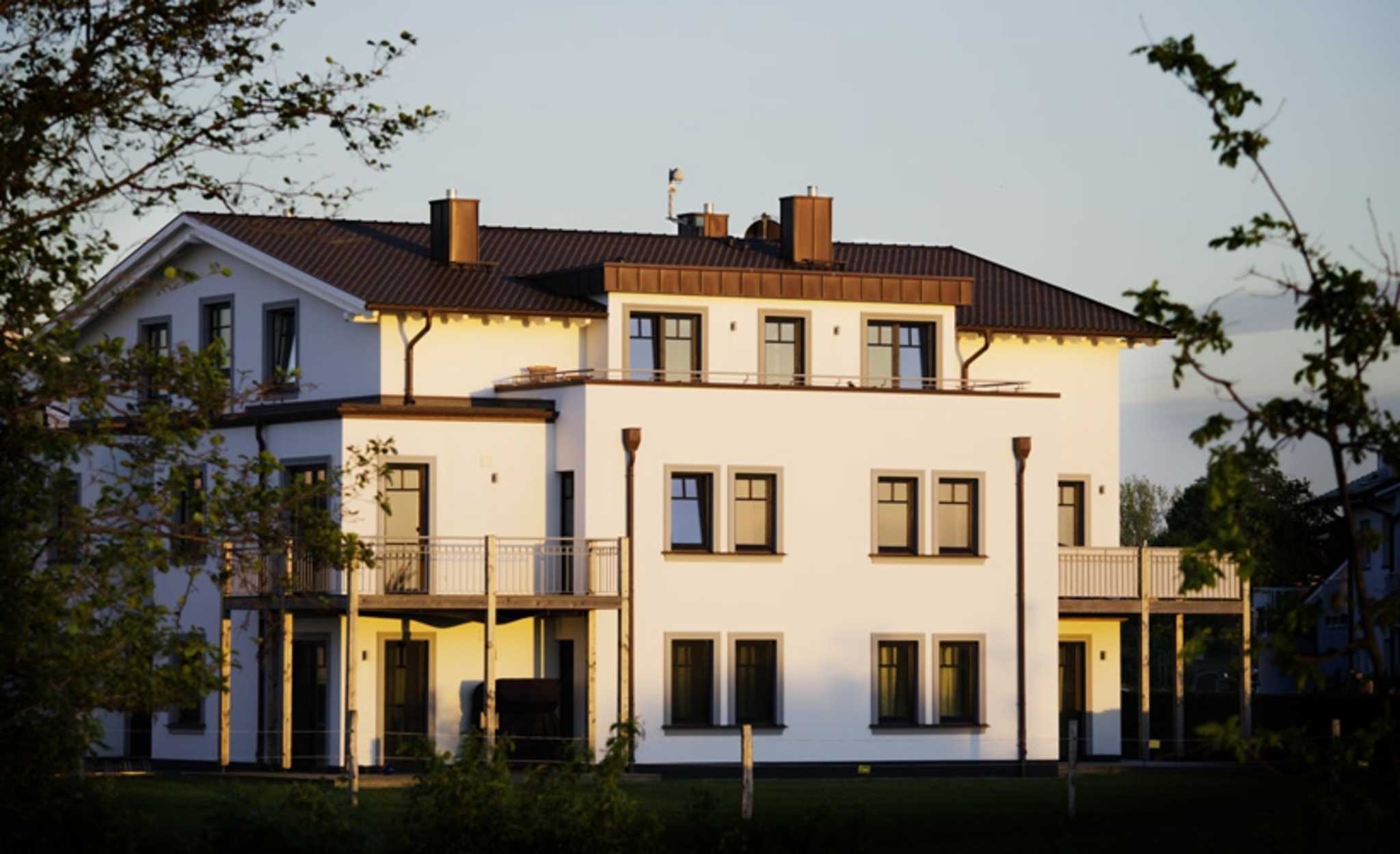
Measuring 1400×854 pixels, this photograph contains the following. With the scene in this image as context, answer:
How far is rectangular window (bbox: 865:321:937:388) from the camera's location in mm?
44375

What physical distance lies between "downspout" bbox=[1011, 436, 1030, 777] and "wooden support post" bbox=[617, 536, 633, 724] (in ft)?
22.8

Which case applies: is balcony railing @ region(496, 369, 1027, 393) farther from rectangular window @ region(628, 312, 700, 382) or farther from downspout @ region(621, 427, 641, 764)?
downspout @ region(621, 427, 641, 764)

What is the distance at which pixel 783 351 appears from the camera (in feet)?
144

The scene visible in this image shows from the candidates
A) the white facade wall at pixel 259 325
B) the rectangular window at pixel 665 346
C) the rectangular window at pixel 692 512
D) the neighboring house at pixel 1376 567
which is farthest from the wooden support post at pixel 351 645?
the neighboring house at pixel 1376 567

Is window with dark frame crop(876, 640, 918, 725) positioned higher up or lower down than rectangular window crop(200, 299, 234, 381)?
lower down

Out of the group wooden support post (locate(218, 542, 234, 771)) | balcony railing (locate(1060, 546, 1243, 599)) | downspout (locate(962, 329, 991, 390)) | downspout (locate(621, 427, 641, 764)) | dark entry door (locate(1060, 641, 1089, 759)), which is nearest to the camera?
wooden support post (locate(218, 542, 234, 771))

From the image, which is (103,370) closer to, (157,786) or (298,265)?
(157,786)

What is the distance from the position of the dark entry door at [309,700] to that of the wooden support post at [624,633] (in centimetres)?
467

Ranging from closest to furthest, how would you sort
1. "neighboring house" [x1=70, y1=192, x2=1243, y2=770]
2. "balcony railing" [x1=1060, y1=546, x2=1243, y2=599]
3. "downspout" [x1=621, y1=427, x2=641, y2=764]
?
"downspout" [x1=621, y1=427, x2=641, y2=764] < "neighboring house" [x1=70, y1=192, x2=1243, y2=770] < "balcony railing" [x1=1060, y1=546, x2=1243, y2=599]

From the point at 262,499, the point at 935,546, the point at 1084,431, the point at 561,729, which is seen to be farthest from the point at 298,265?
the point at 262,499

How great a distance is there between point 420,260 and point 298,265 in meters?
2.48

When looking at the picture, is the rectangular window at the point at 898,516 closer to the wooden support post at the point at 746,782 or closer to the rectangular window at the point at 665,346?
the rectangular window at the point at 665,346

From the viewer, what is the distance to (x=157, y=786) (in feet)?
120

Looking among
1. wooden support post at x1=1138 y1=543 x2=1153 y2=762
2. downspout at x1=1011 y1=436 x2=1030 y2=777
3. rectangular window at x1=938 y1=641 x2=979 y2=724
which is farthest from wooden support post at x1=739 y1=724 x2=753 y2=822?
wooden support post at x1=1138 y1=543 x2=1153 y2=762
